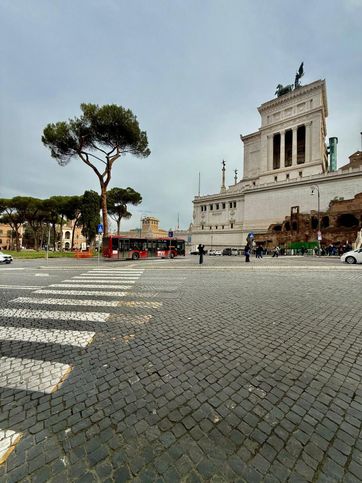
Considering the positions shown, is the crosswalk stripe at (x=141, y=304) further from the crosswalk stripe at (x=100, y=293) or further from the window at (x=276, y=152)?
the window at (x=276, y=152)

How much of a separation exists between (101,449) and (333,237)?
50050 millimetres

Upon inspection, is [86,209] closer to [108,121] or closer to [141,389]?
[108,121]

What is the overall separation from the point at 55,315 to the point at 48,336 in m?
1.25

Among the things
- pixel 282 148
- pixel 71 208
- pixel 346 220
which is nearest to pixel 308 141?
pixel 282 148

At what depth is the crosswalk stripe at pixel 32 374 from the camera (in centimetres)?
272

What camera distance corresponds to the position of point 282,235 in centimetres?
4991

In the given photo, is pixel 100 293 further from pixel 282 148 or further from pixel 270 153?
pixel 270 153

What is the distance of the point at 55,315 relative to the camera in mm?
5352

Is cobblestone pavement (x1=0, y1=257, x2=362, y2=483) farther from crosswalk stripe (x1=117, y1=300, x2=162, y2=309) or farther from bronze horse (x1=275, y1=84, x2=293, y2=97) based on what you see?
bronze horse (x1=275, y1=84, x2=293, y2=97)

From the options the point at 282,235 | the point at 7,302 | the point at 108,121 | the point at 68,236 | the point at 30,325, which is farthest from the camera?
the point at 68,236

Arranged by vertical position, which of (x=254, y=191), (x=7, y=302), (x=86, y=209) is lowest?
(x=7, y=302)

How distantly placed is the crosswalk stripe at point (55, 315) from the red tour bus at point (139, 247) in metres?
19.6

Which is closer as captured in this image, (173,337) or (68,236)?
(173,337)

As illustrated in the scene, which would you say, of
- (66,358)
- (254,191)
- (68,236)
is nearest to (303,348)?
(66,358)
